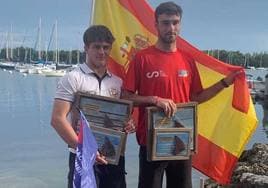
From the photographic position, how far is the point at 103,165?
4793mm

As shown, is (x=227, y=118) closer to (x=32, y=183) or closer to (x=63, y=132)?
(x=63, y=132)

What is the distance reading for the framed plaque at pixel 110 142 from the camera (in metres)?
4.75

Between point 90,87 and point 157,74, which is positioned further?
point 157,74

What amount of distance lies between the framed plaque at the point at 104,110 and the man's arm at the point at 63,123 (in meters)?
0.13

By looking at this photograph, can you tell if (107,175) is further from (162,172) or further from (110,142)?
(162,172)

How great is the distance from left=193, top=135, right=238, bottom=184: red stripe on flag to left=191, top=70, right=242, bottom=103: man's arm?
741 millimetres

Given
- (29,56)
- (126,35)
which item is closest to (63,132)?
(126,35)

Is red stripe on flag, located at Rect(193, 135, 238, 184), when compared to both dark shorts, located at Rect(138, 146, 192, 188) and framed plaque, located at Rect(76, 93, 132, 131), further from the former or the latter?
framed plaque, located at Rect(76, 93, 132, 131)

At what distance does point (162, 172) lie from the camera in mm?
5152

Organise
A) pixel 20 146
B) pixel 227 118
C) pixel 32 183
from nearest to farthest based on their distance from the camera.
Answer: pixel 227 118 < pixel 32 183 < pixel 20 146

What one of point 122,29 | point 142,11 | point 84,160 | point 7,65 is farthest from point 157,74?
point 7,65

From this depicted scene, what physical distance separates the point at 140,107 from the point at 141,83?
0.23 m

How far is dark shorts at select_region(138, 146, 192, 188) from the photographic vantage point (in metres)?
5.09

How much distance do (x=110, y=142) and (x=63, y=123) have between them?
1.65ft
